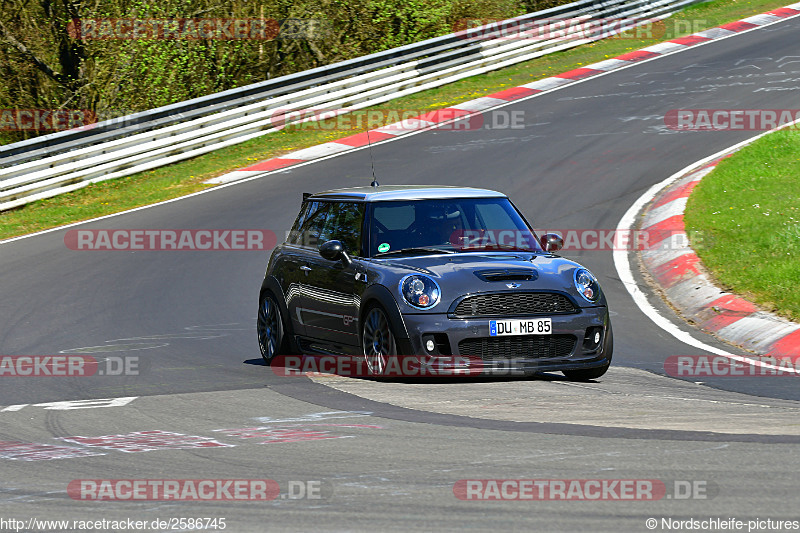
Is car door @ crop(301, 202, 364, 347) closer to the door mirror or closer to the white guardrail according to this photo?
the door mirror

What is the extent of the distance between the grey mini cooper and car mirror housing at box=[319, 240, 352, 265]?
0.04 ft

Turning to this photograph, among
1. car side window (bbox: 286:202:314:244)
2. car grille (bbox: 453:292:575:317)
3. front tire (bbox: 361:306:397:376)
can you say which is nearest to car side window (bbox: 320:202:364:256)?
car side window (bbox: 286:202:314:244)

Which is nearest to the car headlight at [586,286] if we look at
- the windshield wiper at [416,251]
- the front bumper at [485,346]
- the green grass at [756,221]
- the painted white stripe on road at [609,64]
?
the front bumper at [485,346]

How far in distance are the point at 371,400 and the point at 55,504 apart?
2.90m

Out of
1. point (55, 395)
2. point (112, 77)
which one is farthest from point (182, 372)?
point (112, 77)

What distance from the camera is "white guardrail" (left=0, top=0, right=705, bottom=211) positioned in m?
20.1

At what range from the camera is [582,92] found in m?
25.7

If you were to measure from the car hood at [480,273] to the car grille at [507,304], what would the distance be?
0.15 feet

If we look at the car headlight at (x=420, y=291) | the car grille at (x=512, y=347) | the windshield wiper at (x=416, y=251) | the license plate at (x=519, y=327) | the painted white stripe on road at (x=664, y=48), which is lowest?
the car grille at (x=512, y=347)

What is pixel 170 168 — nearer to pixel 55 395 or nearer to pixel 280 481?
pixel 55 395

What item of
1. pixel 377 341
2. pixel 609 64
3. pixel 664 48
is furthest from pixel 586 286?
pixel 664 48

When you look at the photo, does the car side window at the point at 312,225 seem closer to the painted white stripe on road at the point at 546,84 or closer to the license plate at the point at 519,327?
the license plate at the point at 519,327

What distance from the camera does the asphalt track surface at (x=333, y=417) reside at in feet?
15.9

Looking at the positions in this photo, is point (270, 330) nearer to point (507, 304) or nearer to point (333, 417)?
point (507, 304)
